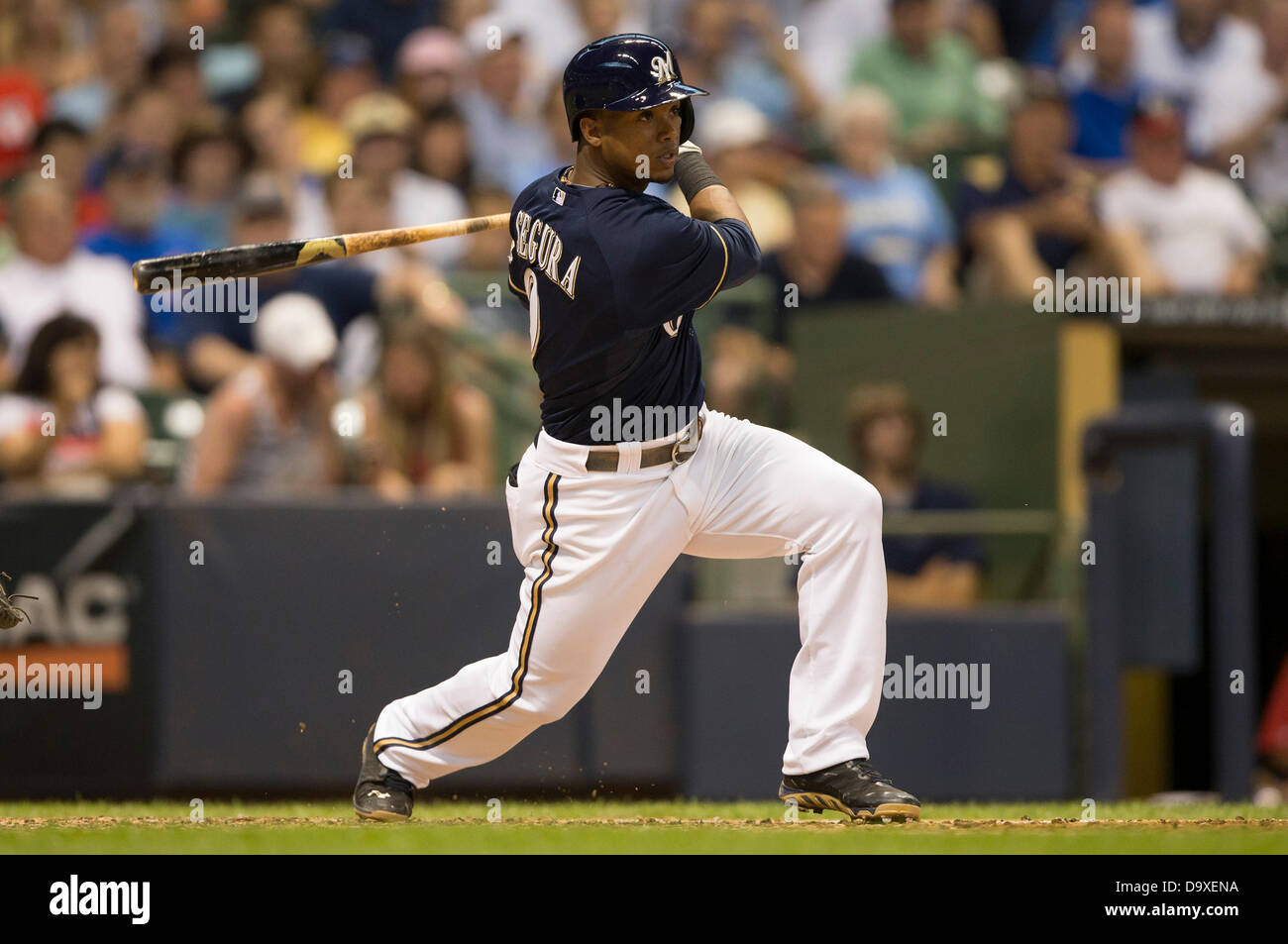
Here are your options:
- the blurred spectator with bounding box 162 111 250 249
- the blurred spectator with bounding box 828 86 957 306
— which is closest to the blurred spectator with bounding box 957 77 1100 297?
the blurred spectator with bounding box 828 86 957 306

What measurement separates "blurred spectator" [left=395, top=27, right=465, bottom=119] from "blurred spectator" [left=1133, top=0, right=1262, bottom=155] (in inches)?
164

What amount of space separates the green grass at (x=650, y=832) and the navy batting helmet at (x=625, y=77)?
1897 mm

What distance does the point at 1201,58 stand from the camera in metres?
11.4

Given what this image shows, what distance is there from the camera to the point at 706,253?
4.76 m

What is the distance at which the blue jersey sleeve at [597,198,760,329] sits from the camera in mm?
4711

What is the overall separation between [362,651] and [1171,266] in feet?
17.4

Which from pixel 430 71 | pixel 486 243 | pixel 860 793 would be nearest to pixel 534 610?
pixel 860 793

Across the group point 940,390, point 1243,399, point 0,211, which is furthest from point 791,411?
point 0,211

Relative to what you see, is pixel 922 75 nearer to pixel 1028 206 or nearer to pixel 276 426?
pixel 1028 206

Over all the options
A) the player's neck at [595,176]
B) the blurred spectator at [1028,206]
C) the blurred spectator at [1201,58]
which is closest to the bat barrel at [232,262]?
the player's neck at [595,176]

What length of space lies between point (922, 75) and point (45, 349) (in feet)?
17.8

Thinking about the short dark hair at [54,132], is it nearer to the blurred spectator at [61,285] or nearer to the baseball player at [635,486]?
the blurred spectator at [61,285]

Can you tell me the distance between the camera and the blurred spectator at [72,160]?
32.2 feet
